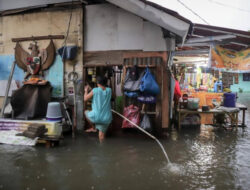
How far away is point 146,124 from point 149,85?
1.28m

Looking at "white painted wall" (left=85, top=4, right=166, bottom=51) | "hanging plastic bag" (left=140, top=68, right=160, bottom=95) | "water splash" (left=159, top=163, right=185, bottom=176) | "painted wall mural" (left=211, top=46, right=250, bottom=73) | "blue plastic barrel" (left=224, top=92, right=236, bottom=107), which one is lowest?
"water splash" (left=159, top=163, right=185, bottom=176)

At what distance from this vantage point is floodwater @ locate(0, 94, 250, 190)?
344 centimetres

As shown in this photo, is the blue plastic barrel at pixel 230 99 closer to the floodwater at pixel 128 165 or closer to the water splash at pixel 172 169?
the floodwater at pixel 128 165

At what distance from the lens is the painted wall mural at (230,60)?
783cm

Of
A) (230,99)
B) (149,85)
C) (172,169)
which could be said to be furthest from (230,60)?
(172,169)

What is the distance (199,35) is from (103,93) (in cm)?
533

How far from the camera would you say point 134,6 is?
604 centimetres

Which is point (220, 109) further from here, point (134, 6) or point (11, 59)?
point (11, 59)

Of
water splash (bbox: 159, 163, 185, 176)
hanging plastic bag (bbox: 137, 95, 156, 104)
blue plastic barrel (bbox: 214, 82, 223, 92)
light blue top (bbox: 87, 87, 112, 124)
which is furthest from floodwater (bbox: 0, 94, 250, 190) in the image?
blue plastic barrel (bbox: 214, 82, 223, 92)

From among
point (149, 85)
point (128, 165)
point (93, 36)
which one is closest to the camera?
point (128, 165)

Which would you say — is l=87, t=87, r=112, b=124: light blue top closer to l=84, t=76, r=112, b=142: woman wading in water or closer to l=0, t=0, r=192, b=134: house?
l=84, t=76, r=112, b=142: woman wading in water

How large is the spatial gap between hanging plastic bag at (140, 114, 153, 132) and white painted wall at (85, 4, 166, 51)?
93.4 inches

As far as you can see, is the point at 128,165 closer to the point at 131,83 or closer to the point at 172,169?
the point at 172,169

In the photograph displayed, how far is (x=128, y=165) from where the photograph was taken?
4.26 metres
